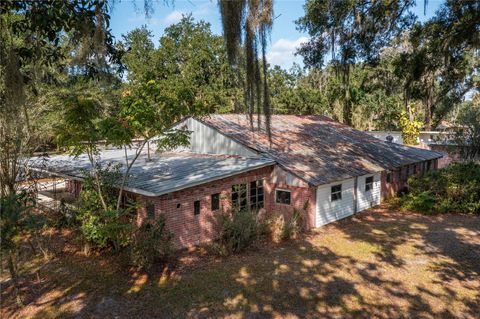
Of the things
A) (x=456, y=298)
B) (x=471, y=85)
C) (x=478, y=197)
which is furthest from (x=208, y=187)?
(x=471, y=85)

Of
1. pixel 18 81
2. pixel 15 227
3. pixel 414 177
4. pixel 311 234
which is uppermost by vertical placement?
pixel 18 81

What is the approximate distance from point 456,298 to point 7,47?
11.4 meters

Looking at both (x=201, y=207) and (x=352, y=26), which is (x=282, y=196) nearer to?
(x=201, y=207)

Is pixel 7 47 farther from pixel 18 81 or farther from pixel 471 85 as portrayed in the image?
pixel 471 85

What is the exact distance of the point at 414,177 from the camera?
2047 centimetres

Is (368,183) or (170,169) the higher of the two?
(170,169)

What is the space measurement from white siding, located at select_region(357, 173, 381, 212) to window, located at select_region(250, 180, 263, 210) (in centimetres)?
540

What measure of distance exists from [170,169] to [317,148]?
28.4 feet

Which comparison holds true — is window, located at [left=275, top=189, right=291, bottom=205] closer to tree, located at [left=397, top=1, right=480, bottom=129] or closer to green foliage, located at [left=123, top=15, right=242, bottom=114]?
tree, located at [left=397, top=1, right=480, bottom=129]

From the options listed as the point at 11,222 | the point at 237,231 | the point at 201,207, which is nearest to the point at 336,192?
the point at 237,231

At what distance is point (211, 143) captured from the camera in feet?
59.1

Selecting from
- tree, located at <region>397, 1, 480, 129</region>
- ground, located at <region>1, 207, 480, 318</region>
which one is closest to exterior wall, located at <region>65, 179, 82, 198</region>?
ground, located at <region>1, 207, 480, 318</region>

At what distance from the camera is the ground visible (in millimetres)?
8633

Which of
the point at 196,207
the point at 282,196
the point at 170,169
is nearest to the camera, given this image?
the point at 196,207
